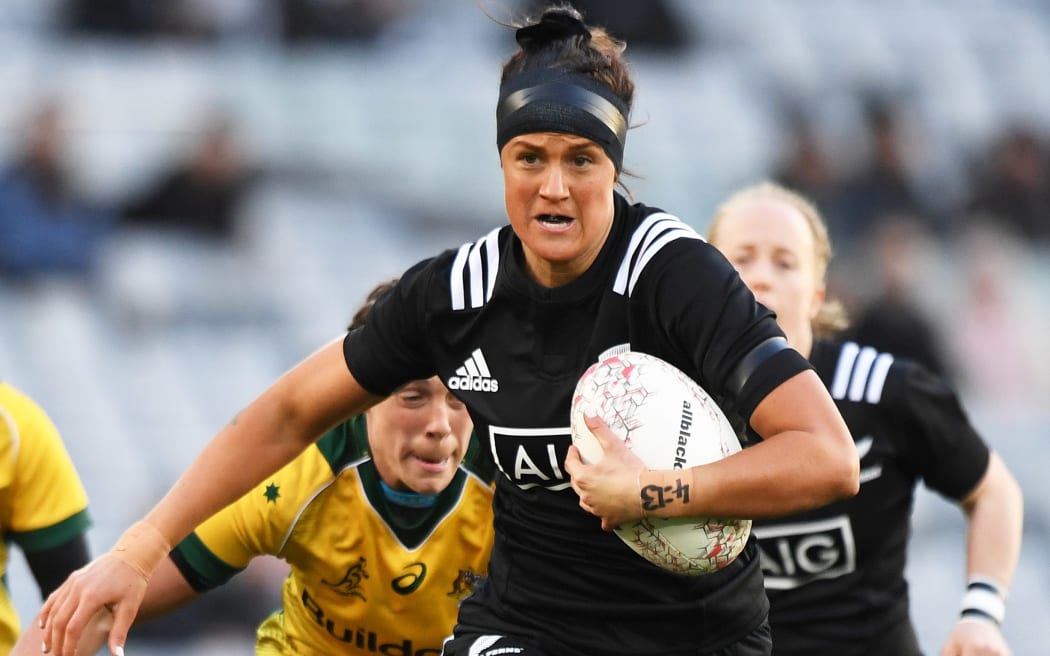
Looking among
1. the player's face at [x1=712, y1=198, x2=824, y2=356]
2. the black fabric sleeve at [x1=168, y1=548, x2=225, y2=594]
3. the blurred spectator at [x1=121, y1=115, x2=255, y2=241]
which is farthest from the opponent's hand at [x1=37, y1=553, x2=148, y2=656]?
the blurred spectator at [x1=121, y1=115, x2=255, y2=241]

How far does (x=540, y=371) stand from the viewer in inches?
136

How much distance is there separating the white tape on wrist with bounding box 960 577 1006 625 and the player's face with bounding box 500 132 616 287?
1.75 meters

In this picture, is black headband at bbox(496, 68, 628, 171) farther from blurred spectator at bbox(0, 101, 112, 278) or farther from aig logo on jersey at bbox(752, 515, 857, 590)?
blurred spectator at bbox(0, 101, 112, 278)

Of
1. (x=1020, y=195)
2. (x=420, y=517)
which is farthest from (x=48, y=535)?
(x=1020, y=195)

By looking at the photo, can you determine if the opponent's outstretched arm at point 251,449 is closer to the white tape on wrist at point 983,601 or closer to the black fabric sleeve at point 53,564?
the black fabric sleeve at point 53,564

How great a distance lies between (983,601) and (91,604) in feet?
7.99

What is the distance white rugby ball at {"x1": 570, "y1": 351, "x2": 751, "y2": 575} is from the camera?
3.17 meters

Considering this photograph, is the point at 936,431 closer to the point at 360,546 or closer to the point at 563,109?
the point at 360,546

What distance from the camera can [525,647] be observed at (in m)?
3.54

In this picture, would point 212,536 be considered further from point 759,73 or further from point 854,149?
point 759,73

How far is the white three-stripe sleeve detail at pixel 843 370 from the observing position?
4.62 meters

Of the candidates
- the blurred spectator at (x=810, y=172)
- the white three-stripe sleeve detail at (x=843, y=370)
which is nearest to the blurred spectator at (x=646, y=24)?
the blurred spectator at (x=810, y=172)

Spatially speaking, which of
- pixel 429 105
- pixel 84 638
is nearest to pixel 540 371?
pixel 84 638

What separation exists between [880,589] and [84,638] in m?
2.35
